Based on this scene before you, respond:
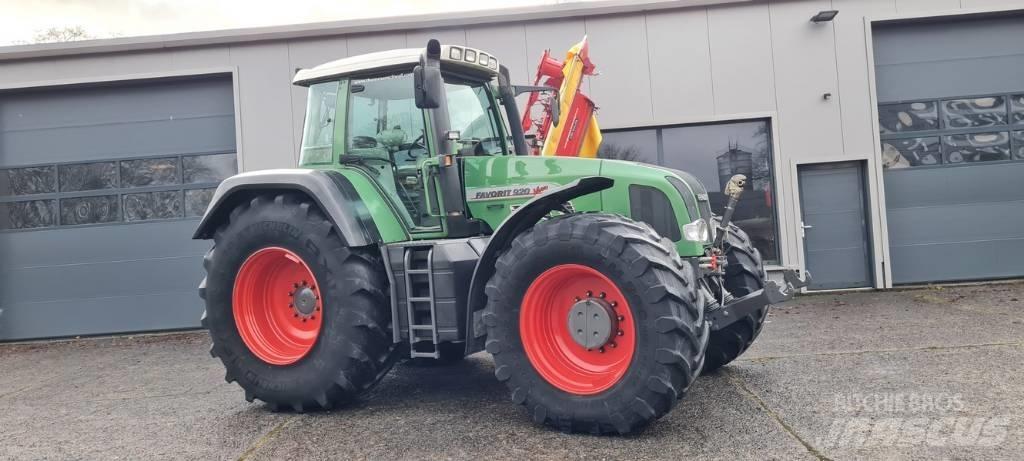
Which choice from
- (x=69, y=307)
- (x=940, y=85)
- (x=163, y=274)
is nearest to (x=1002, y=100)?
(x=940, y=85)

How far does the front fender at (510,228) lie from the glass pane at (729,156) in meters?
6.91

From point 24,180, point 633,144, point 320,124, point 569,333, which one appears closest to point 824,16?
point 633,144

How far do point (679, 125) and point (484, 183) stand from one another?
6.61 metres

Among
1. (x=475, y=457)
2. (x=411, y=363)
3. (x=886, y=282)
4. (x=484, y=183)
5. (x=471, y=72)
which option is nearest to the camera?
(x=475, y=457)

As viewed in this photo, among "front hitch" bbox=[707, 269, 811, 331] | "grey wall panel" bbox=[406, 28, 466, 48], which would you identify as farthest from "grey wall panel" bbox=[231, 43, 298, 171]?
"front hitch" bbox=[707, 269, 811, 331]

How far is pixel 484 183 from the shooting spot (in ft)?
16.9

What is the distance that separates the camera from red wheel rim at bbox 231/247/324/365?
5188 millimetres

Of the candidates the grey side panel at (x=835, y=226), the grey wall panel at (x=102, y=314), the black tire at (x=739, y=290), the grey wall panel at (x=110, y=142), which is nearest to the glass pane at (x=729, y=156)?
the grey side panel at (x=835, y=226)

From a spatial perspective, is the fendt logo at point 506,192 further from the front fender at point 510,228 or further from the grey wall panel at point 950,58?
the grey wall panel at point 950,58

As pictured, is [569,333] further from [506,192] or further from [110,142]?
[110,142]

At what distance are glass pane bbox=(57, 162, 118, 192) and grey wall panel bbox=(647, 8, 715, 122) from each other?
826cm

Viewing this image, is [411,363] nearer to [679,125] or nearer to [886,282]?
[679,125]

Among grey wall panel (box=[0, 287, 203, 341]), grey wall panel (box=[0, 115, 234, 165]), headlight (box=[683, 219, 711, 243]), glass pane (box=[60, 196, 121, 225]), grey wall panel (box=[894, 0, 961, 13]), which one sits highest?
grey wall panel (box=[894, 0, 961, 13])

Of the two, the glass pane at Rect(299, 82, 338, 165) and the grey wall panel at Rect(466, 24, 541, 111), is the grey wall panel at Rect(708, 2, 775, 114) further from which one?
the glass pane at Rect(299, 82, 338, 165)
